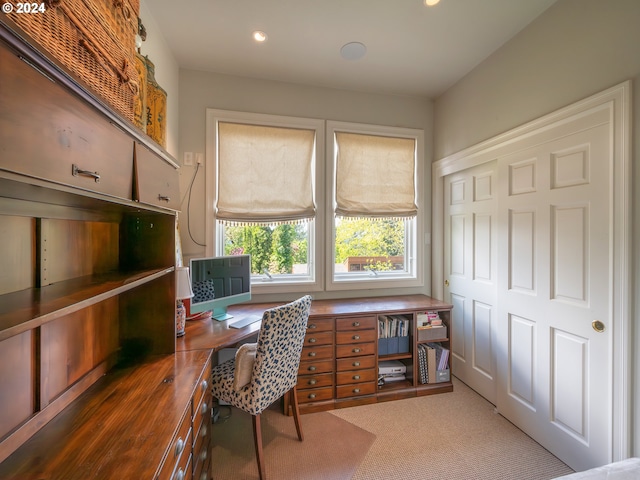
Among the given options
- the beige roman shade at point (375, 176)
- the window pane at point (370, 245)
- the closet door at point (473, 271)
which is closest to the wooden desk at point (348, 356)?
the closet door at point (473, 271)

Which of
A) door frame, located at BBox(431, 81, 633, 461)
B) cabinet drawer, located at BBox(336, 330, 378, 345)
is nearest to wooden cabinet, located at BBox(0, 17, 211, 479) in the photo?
cabinet drawer, located at BBox(336, 330, 378, 345)

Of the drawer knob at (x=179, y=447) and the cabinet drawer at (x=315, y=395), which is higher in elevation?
the drawer knob at (x=179, y=447)

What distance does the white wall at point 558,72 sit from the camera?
1.34 metres

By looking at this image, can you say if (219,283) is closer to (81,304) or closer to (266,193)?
(266,193)

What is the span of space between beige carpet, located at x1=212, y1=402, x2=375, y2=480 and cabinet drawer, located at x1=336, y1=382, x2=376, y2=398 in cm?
18

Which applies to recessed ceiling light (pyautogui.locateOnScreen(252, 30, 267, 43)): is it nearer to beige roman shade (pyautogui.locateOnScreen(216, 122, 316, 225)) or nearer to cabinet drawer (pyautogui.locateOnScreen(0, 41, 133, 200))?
beige roman shade (pyautogui.locateOnScreen(216, 122, 316, 225))

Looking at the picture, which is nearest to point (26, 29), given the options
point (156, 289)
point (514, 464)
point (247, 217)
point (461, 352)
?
point (156, 289)

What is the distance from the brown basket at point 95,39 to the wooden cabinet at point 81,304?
87 millimetres

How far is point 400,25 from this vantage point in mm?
1859

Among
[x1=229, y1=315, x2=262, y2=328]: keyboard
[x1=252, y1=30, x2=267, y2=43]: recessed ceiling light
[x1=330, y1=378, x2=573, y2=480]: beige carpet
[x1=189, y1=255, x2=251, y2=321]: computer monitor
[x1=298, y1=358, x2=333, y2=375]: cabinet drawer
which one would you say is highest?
[x1=252, y1=30, x2=267, y2=43]: recessed ceiling light

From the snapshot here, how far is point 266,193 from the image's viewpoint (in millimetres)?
2482

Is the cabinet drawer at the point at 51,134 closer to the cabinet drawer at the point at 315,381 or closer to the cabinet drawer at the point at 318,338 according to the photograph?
the cabinet drawer at the point at 318,338

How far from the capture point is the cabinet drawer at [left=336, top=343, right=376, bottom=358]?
2176 millimetres

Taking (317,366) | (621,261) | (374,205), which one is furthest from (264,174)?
(621,261)
